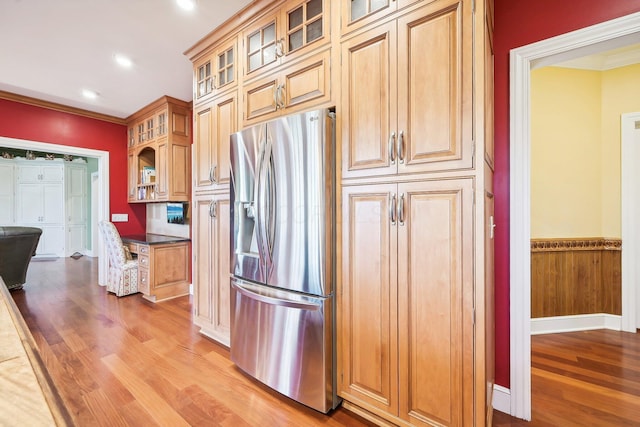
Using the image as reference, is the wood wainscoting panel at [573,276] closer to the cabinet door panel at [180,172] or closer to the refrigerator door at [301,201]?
the refrigerator door at [301,201]

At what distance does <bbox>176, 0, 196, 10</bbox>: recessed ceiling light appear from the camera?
2066 millimetres

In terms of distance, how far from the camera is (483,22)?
1.24m

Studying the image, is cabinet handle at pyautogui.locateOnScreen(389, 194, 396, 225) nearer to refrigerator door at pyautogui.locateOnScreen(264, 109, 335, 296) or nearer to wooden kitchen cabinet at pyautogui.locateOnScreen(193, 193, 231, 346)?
refrigerator door at pyautogui.locateOnScreen(264, 109, 335, 296)

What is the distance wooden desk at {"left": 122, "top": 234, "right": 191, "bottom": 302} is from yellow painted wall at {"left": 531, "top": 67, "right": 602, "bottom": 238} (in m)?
4.45

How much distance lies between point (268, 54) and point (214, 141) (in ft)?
2.94

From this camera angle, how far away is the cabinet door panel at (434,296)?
130 centimetres

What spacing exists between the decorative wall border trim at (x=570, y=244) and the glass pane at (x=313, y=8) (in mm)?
2854

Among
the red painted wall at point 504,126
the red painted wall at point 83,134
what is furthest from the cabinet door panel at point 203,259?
the red painted wall at point 83,134

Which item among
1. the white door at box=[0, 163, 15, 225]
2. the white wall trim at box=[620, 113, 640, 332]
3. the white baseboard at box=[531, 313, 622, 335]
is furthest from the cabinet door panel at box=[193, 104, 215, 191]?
the white door at box=[0, 163, 15, 225]

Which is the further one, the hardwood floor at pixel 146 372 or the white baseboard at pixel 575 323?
the white baseboard at pixel 575 323

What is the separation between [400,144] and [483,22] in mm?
624

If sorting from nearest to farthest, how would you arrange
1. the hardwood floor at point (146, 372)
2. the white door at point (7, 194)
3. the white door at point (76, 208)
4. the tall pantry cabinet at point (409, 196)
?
the tall pantry cabinet at point (409, 196)
the hardwood floor at point (146, 372)
the white door at point (7, 194)
the white door at point (76, 208)

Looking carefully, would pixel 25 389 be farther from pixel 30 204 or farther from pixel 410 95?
pixel 30 204

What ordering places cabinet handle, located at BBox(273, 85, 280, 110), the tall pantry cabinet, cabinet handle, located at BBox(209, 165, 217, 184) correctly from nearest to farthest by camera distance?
the tall pantry cabinet, cabinet handle, located at BBox(273, 85, 280, 110), cabinet handle, located at BBox(209, 165, 217, 184)
